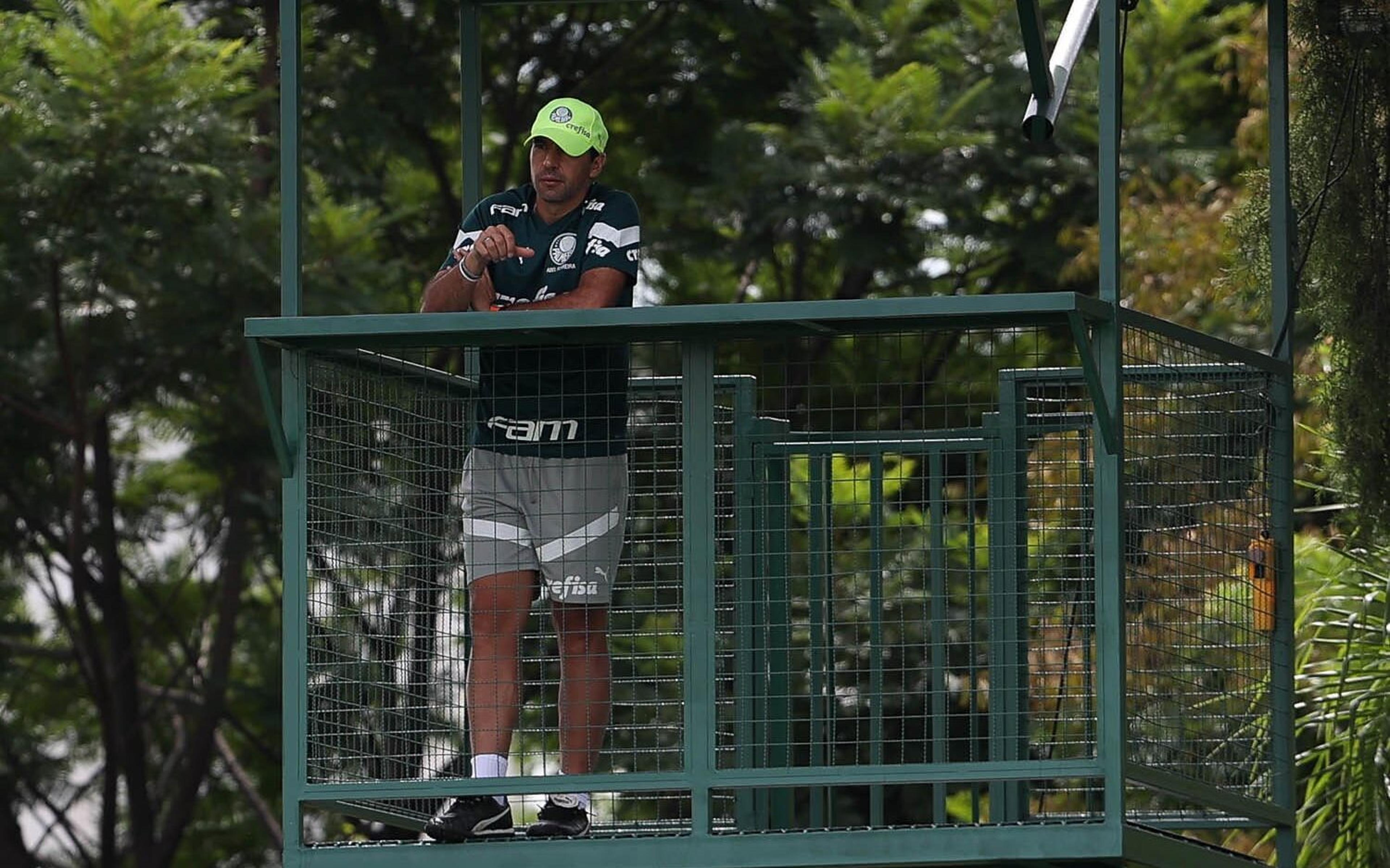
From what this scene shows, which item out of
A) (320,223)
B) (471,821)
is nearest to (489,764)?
(471,821)

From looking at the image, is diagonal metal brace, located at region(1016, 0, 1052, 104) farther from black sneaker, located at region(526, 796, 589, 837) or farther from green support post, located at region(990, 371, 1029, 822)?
black sneaker, located at region(526, 796, 589, 837)

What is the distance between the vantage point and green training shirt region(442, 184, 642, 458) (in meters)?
6.77

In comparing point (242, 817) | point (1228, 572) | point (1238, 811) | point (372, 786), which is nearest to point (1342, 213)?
point (1228, 572)

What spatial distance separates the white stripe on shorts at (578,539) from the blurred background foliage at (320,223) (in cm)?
503

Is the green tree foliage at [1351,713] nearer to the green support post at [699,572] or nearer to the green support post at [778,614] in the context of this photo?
the green support post at [778,614]

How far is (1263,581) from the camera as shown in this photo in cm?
755

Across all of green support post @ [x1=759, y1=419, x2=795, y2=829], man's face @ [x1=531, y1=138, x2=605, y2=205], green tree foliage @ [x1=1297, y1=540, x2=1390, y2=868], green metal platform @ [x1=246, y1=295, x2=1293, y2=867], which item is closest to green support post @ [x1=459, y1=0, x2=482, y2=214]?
green metal platform @ [x1=246, y1=295, x2=1293, y2=867]

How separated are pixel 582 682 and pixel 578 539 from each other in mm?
396

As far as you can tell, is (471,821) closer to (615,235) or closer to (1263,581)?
(615,235)

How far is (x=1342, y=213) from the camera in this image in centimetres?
873

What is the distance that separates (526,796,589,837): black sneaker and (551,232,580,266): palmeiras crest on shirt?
147 cm

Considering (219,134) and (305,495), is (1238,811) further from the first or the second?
(219,134)

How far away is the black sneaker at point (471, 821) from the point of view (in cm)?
656

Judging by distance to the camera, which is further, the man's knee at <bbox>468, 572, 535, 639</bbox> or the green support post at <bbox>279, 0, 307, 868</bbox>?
the man's knee at <bbox>468, 572, 535, 639</bbox>
